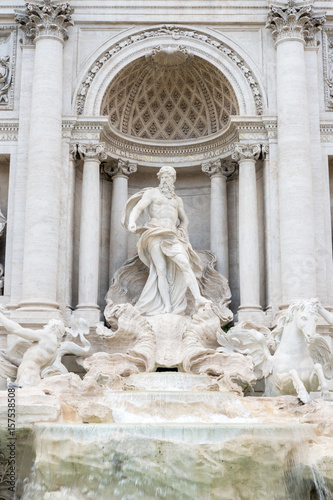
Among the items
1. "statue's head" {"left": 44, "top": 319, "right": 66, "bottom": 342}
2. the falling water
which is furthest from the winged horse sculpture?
"statue's head" {"left": 44, "top": 319, "right": 66, "bottom": 342}

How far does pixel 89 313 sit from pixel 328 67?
345 inches

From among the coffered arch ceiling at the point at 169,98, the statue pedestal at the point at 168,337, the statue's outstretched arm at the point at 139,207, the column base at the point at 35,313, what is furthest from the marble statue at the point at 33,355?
the coffered arch ceiling at the point at 169,98

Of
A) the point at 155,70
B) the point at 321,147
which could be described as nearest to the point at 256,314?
the point at 321,147

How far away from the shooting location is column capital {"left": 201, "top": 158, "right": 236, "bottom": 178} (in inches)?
729

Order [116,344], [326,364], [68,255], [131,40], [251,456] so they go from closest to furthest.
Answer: [251,456], [326,364], [116,344], [68,255], [131,40]

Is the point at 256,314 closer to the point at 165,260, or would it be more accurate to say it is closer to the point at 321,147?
the point at 165,260

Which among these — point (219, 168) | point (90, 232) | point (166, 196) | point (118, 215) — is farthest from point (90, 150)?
point (219, 168)

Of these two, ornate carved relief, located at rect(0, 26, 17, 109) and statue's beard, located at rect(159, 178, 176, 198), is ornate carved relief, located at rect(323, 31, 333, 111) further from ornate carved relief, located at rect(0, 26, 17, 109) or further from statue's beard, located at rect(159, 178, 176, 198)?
ornate carved relief, located at rect(0, 26, 17, 109)

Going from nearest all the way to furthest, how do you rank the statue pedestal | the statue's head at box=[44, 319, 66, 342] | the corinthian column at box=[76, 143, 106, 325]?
1. the statue's head at box=[44, 319, 66, 342]
2. the statue pedestal
3. the corinthian column at box=[76, 143, 106, 325]

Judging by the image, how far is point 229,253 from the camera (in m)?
18.7

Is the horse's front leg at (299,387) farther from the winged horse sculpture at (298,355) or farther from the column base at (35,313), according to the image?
the column base at (35,313)

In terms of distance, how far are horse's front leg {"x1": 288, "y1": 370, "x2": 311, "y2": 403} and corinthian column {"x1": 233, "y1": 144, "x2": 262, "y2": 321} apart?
447 cm

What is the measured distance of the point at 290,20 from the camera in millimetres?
17391

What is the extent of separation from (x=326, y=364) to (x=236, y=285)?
17.2 feet
